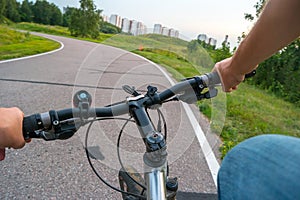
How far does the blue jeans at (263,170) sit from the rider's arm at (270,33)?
0.39 metres

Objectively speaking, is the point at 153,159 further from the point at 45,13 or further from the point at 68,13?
the point at 45,13

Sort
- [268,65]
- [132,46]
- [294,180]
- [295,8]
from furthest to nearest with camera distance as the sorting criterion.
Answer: [268,65]
[132,46]
[295,8]
[294,180]

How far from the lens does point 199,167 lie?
3559 mm

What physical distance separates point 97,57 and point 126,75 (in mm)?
136

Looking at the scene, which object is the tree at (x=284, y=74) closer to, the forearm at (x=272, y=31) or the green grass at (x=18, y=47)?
the green grass at (x=18, y=47)

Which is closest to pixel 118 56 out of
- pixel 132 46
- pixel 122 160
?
pixel 132 46

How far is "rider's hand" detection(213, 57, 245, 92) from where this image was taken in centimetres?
127

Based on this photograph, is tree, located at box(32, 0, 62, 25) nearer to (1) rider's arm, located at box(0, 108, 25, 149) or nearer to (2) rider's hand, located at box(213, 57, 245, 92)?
(2) rider's hand, located at box(213, 57, 245, 92)

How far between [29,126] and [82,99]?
0.19 meters

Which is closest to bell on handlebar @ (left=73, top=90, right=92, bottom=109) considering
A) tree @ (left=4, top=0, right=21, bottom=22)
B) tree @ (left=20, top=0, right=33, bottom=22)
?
tree @ (left=4, top=0, right=21, bottom=22)

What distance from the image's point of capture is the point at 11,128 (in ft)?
3.09

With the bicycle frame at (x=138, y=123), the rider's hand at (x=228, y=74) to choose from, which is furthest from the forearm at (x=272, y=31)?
the bicycle frame at (x=138, y=123)

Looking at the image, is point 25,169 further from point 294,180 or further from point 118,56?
point 294,180

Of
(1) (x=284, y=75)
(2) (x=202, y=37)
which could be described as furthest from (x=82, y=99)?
(1) (x=284, y=75)
